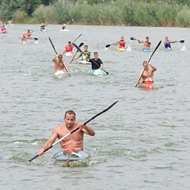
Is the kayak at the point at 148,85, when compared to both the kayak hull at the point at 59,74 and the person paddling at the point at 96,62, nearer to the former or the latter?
the person paddling at the point at 96,62

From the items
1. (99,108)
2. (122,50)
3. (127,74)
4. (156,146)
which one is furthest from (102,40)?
(156,146)

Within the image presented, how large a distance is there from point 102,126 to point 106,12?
66.3 meters

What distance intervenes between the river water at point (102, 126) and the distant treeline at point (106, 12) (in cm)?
4083

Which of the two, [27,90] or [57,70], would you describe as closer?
[27,90]

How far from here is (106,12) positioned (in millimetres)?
81562

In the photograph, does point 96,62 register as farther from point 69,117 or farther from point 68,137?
point 69,117

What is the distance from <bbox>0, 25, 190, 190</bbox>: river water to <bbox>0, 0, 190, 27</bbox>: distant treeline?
40834 millimetres

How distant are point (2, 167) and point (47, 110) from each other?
6.81 metres

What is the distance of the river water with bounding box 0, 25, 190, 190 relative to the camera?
11430 millimetres

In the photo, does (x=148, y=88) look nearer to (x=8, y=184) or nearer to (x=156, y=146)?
(x=156, y=146)

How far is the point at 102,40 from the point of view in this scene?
55.8 meters

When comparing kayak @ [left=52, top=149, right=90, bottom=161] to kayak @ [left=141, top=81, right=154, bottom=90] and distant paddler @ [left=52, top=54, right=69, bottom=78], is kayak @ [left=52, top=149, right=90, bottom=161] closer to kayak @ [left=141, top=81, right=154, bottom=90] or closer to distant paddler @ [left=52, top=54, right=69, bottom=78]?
kayak @ [left=141, top=81, right=154, bottom=90]

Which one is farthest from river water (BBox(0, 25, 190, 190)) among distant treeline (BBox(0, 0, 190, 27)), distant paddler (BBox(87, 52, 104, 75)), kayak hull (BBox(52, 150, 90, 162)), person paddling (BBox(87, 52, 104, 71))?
distant treeline (BBox(0, 0, 190, 27))

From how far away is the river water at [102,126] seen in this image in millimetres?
11430
